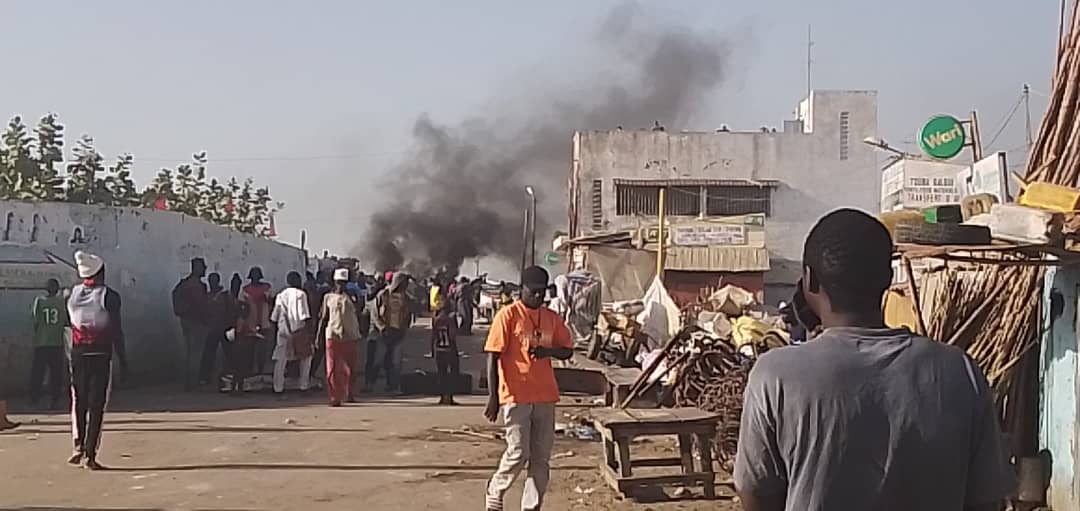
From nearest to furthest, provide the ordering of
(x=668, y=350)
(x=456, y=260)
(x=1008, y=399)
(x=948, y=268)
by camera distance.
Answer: (x=1008, y=399) → (x=948, y=268) → (x=668, y=350) → (x=456, y=260)

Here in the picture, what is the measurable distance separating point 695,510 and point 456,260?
36.7 metres

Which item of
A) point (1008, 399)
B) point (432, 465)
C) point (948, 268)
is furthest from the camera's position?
point (432, 465)

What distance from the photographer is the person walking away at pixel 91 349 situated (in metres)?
10.3

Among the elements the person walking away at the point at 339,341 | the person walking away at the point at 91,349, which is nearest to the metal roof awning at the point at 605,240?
the person walking away at the point at 339,341

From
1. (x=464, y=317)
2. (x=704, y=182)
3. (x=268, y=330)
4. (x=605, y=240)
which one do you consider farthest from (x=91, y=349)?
(x=704, y=182)

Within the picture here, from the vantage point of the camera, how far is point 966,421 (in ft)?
9.65

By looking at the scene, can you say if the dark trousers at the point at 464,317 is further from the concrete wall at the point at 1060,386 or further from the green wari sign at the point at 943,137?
the concrete wall at the point at 1060,386

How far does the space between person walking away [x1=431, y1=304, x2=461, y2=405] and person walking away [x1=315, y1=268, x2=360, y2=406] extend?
1154 mm

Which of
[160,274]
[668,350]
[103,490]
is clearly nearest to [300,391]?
[160,274]

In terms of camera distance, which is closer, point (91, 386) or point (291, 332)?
point (91, 386)

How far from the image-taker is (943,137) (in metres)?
17.9

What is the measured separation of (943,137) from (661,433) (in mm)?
10204

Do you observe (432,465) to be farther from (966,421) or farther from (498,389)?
(966,421)

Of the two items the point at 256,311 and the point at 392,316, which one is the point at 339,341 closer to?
the point at 392,316
